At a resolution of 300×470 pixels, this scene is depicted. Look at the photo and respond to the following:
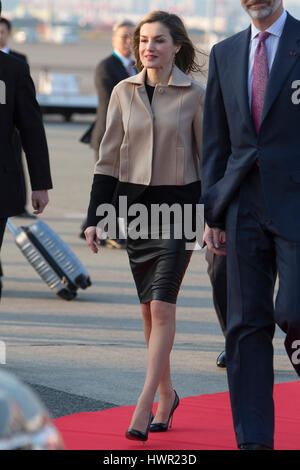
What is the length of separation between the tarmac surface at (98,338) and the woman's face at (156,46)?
1652mm

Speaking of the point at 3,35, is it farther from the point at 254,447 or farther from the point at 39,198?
the point at 254,447

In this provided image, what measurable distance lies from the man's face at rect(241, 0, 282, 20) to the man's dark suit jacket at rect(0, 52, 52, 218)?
1524mm

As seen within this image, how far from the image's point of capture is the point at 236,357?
4027 mm

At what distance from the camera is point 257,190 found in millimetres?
3947

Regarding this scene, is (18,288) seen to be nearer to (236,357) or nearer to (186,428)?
(186,428)

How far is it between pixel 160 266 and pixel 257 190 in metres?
0.70

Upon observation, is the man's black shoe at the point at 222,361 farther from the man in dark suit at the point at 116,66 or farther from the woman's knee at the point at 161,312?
the man in dark suit at the point at 116,66

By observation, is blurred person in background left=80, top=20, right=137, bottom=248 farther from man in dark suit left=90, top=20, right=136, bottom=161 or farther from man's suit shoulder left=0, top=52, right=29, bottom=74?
man's suit shoulder left=0, top=52, right=29, bottom=74

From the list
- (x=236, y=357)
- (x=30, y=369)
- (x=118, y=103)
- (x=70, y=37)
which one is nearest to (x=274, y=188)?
(x=236, y=357)

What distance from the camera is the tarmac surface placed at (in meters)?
5.34

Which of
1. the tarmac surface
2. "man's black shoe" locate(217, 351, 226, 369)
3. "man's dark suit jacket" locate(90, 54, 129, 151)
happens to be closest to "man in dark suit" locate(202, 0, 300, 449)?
the tarmac surface

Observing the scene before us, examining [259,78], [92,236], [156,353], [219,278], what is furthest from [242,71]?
[219,278]

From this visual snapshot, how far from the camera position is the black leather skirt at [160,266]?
14.5ft
